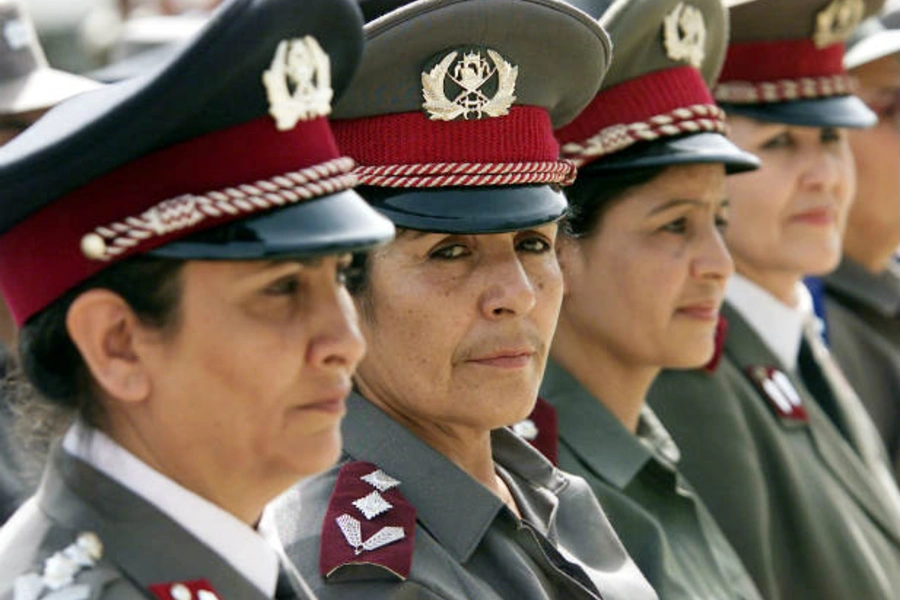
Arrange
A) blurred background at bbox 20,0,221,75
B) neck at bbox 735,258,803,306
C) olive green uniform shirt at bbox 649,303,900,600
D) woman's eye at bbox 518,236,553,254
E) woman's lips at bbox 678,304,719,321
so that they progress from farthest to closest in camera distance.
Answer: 1. blurred background at bbox 20,0,221,75
2. neck at bbox 735,258,803,306
3. olive green uniform shirt at bbox 649,303,900,600
4. woman's lips at bbox 678,304,719,321
5. woman's eye at bbox 518,236,553,254

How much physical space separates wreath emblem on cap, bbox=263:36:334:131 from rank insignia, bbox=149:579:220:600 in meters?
0.62

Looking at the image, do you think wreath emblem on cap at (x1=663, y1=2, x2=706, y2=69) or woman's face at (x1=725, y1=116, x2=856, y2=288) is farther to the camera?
woman's face at (x1=725, y1=116, x2=856, y2=288)

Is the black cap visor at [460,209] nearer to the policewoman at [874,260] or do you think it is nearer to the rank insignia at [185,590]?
the rank insignia at [185,590]

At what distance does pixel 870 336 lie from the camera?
20.2 ft

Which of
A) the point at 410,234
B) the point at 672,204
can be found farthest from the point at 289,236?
the point at 672,204

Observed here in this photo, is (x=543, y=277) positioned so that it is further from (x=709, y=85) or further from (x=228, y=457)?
(x=709, y=85)

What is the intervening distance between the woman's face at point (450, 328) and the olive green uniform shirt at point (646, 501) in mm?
719

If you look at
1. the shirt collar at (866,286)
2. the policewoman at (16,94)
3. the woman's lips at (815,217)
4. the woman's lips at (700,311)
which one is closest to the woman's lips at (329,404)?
the policewoman at (16,94)

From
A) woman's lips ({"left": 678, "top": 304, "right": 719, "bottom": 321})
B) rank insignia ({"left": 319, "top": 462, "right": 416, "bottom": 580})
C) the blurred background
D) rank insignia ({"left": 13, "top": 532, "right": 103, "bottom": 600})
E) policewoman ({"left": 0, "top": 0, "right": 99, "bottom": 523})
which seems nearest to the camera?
rank insignia ({"left": 13, "top": 532, "right": 103, "bottom": 600})

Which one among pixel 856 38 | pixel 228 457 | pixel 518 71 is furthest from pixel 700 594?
pixel 856 38

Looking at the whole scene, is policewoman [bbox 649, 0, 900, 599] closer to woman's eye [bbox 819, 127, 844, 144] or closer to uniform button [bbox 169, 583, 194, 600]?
woman's eye [bbox 819, 127, 844, 144]

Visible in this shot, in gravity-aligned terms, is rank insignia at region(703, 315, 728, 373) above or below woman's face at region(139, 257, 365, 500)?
below

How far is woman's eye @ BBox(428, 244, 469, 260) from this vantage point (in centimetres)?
317

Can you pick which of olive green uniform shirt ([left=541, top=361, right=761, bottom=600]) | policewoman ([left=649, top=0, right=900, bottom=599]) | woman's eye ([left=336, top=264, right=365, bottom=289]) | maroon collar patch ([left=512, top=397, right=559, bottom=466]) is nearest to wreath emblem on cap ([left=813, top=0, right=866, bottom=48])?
policewoman ([left=649, top=0, right=900, bottom=599])
